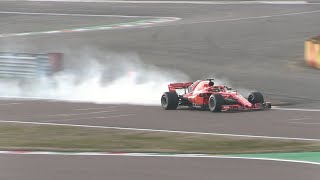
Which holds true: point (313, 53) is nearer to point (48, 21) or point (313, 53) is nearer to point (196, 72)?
point (196, 72)

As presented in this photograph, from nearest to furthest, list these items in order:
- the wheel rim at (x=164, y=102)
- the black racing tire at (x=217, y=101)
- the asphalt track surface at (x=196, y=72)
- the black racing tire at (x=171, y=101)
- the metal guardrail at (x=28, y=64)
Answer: the asphalt track surface at (x=196, y=72) → the black racing tire at (x=217, y=101) → the black racing tire at (x=171, y=101) → the wheel rim at (x=164, y=102) → the metal guardrail at (x=28, y=64)

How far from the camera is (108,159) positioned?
38.4 feet

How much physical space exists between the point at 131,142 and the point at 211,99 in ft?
16.6

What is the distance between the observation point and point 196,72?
27.4 meters

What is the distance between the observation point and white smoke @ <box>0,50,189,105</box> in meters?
22.6

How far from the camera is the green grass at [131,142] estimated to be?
12828 millimetres

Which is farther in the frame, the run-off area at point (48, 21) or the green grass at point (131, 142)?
the run-off area at point (48, 21)

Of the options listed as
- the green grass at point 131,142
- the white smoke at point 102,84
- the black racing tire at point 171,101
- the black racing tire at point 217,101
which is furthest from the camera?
the white smoke at point 102,84

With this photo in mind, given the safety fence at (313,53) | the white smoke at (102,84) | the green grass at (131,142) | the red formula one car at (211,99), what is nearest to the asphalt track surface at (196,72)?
the red formula one car at (211,99)

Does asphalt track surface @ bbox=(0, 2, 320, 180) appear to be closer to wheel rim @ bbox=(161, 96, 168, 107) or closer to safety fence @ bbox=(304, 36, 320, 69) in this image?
wheel rim @ bbox=(161, 96, 168, 107)

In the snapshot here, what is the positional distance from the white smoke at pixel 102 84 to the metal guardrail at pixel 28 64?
0.24 meters

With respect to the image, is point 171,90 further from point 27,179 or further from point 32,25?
point 32,25

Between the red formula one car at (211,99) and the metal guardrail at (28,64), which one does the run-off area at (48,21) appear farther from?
the red formula one car at (211,99)

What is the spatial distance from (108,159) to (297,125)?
5.65 metres
